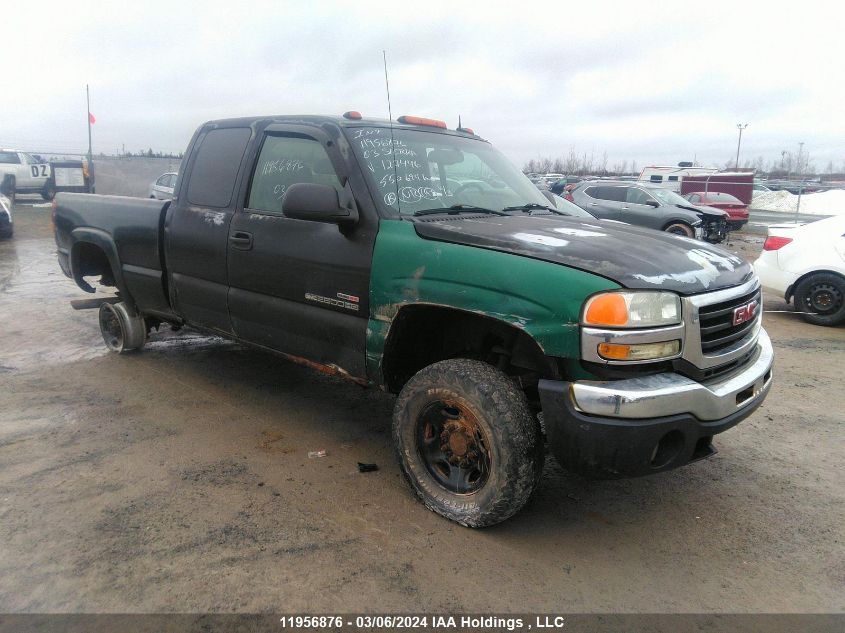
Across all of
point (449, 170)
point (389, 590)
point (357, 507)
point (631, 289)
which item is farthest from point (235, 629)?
point (449, 170)

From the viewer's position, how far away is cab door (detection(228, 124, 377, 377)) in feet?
11.2

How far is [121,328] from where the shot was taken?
221 inches

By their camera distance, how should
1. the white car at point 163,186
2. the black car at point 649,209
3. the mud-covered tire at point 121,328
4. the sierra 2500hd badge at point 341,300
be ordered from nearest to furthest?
the sierra 2500hd badge at point 341,300 < the mud-covered tire at point 121,328 < the white car at point 163,186 < the black car at point 649,209

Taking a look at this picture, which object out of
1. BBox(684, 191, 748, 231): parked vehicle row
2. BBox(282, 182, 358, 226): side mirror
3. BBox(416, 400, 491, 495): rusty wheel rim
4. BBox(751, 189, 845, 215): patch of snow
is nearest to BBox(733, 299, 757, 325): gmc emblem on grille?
BBox(416, 400, 491, 495): rusty wheel rim

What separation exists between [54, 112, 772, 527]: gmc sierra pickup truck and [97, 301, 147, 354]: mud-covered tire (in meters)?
1.17

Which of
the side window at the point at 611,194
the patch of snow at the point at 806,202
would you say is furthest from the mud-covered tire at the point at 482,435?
the patch of snow at the point at 806,202

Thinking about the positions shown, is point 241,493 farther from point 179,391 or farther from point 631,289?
point 631,289

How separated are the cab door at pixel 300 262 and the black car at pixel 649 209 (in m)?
12.3

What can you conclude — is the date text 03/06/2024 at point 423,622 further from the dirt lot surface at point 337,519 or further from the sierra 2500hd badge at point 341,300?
the sierra 2500hd badge at point 341,300

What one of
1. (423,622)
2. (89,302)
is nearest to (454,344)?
(423,622)

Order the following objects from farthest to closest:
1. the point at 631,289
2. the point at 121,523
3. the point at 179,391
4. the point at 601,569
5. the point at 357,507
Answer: the point at 179,391 → the point at 357,507 → the point at 121,523 → the point at 601,569 → the point at 631,289

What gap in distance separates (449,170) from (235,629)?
2726mm

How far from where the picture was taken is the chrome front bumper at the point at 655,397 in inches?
101

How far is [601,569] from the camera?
111 inches
